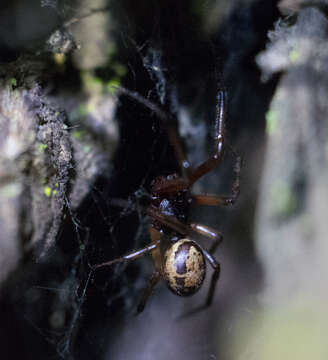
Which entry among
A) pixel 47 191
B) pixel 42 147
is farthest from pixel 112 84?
pixel 47 191

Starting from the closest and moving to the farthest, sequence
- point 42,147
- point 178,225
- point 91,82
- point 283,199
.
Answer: point 42,147, point 91,82, point 178,225, point 283,199

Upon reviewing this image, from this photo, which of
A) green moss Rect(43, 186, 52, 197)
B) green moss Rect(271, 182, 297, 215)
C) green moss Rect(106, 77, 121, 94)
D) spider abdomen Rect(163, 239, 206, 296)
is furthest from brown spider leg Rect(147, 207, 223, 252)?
green moss Rect(271, 182, 297, 215)

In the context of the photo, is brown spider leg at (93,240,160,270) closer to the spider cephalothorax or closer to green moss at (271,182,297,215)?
the spider cephalothorax

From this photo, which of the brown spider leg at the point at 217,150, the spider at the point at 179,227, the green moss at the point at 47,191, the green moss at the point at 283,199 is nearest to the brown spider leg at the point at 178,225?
the spider at the point at 179,227

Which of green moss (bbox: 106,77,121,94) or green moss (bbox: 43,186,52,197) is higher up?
green moss (bbox: 106,77,121,94)

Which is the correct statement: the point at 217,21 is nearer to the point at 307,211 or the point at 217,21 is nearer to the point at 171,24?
the point at 171,24

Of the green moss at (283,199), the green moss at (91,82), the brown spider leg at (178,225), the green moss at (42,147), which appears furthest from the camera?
the green moss at (283,199)

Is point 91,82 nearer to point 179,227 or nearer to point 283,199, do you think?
point 179,227

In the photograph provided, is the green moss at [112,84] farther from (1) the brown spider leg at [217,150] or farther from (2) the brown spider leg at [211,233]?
(2) the brown spider leg at [211,233]

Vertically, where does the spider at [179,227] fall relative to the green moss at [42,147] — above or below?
below
